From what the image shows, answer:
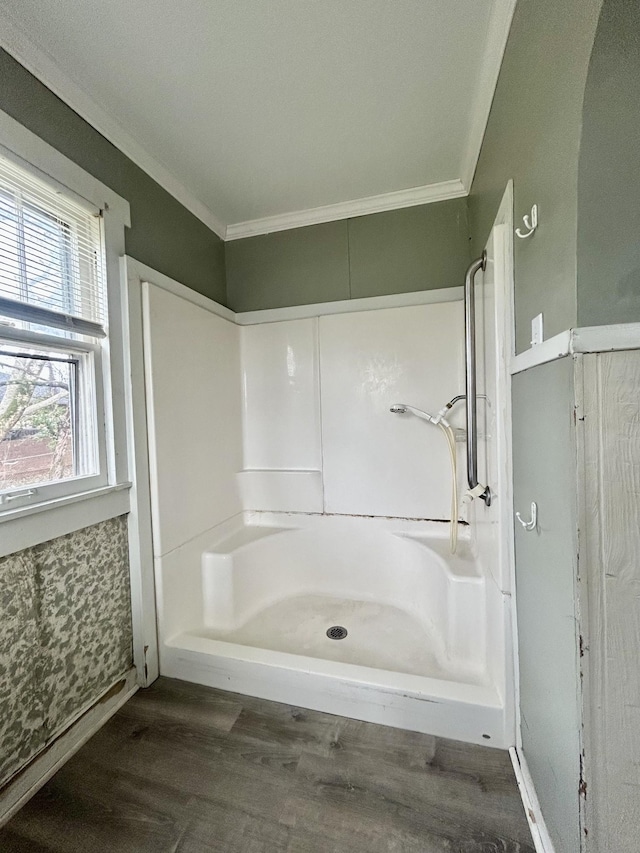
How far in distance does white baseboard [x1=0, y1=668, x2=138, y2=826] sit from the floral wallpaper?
3 cm

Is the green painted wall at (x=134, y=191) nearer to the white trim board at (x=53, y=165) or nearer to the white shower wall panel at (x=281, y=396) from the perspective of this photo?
the white trim board at (x=53, y=165)

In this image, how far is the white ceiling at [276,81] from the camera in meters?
1.06

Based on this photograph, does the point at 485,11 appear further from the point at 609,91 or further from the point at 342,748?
the point at 342,748

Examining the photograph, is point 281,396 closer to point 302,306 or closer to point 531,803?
point 302,306

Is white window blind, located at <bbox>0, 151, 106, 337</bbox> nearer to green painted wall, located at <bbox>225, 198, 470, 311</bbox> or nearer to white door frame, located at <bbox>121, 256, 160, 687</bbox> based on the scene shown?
white door frame, located at <bbox>121, 256, 160, 687</bbox>

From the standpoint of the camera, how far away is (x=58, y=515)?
1207mm

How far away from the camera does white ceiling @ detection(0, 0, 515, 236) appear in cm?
106

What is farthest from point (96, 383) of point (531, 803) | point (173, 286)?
point (531, 803)

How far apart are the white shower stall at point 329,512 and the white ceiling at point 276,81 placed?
2.01 ft

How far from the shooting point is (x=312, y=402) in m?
2.17

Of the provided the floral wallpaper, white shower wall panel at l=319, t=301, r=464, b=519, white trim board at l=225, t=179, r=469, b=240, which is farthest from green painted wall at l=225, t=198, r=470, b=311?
the floral wallpaper

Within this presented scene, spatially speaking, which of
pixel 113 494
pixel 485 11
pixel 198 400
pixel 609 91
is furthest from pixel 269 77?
pixel 113 494

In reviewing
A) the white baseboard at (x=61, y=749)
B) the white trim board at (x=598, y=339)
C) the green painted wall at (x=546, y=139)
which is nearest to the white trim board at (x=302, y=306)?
the green painted wall at (x=546, y=139)

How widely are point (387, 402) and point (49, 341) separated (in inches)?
61.9
